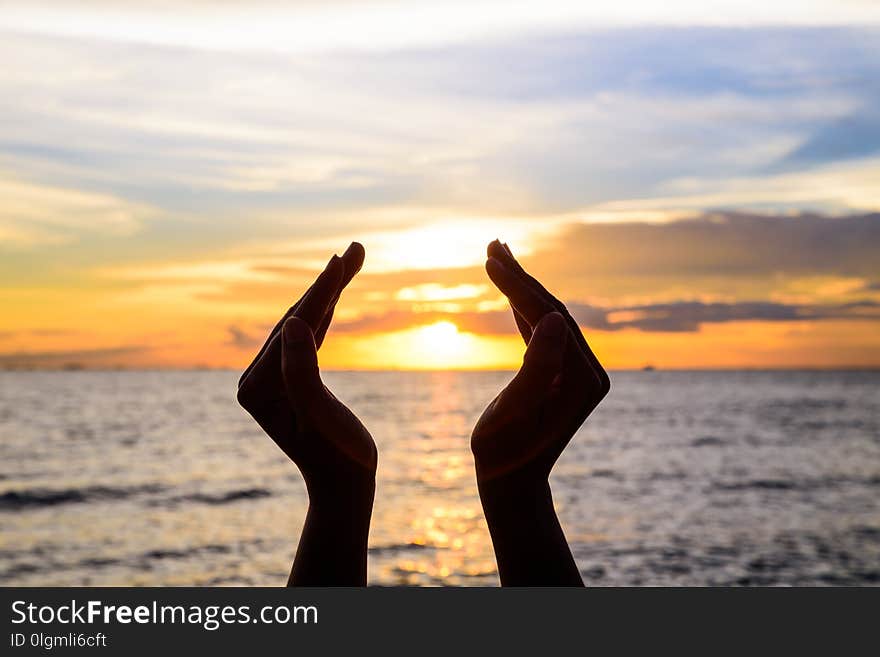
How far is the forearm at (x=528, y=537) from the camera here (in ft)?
5.96

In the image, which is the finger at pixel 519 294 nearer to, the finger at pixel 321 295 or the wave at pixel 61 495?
the finger at pixel 321 295

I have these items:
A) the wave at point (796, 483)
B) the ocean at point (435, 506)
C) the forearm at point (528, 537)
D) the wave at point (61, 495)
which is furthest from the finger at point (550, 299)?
the wave at point (796, 483)

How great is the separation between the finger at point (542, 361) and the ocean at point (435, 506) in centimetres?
1342

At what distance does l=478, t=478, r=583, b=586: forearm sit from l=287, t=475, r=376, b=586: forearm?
0.95 feet

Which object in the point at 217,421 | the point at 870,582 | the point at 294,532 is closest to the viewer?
Answer: the point at 870,582

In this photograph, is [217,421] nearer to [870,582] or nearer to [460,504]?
[460,504]

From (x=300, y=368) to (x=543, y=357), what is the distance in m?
0.51

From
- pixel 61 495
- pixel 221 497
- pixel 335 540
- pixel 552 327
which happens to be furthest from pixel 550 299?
pixel 61 495

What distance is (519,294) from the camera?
6.33ft

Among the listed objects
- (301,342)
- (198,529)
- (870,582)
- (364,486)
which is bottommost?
(870,582)

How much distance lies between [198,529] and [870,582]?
14210 mm

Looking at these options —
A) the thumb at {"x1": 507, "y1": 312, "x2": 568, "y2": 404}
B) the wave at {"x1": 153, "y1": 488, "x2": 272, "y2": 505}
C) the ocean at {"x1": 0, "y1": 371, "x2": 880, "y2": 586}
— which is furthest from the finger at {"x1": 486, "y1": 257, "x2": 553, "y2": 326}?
the wave at {"x1": 153, "y1": 488, "x2": 272, "y2": 505}
